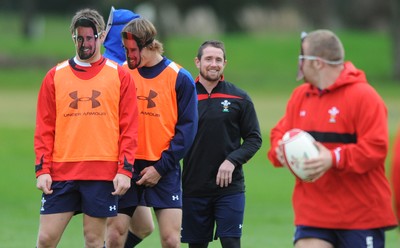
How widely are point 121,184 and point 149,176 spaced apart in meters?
0.68

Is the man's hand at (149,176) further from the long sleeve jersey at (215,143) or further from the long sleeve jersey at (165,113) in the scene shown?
the long sleeve jersey at (215,143)

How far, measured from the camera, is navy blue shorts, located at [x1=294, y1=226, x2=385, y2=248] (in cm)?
684

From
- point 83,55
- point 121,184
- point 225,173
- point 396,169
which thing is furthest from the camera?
point 225,173

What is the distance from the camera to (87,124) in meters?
7.90

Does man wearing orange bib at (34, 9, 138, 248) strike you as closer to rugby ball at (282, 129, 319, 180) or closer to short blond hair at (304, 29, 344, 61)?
rugby ball at (282, 129, 319, 180)

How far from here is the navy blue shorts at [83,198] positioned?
25.9 feet

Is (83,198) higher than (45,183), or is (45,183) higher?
(45,183)

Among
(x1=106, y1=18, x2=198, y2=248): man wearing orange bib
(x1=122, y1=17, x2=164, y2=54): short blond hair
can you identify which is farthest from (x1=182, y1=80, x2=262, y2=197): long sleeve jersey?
(x1=122, y1=17, x2=164, y2=54): short blond hair

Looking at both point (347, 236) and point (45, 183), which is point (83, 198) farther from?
point (347, 236)

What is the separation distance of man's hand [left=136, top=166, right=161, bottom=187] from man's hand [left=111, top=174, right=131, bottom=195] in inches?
24.7

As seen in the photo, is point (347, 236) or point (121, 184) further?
point (121, 184)

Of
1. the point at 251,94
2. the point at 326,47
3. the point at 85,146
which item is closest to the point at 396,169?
the point at 326,47

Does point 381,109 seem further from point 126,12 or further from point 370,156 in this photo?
point 126,12

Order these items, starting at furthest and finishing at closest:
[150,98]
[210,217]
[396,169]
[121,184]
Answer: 1. [210,217]
2. [150,98]
3. [121,184]
4. [396,169]
